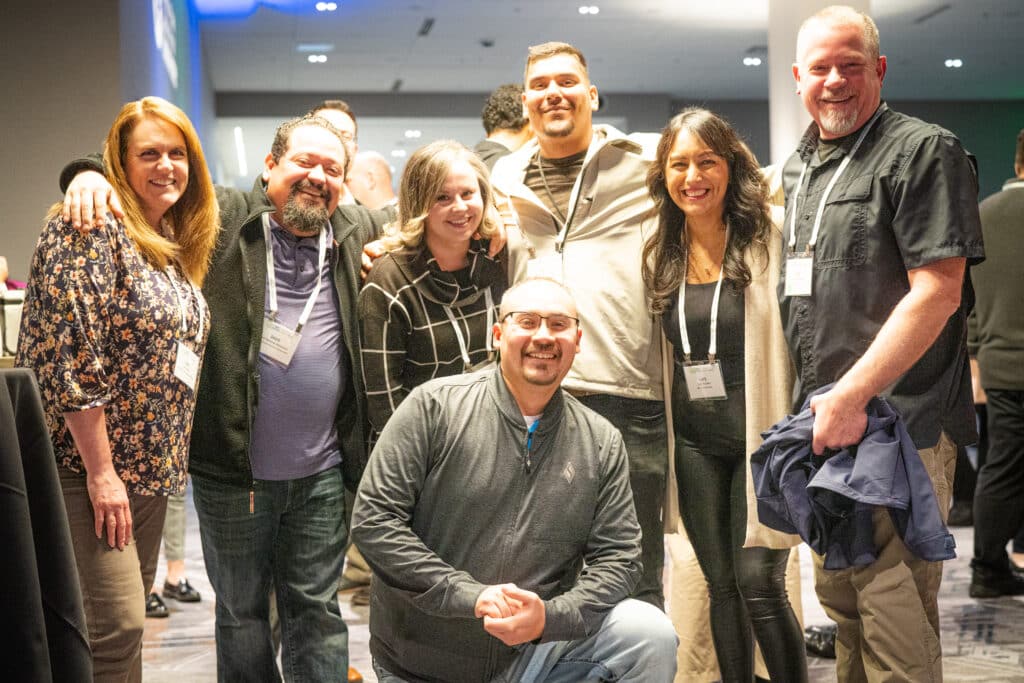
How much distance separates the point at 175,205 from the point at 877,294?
165 cm

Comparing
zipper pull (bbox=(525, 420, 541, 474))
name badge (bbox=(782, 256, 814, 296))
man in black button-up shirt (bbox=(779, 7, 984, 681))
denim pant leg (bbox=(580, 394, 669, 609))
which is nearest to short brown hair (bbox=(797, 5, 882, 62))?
man in black button-up shirt (bbox=(779, 7, 984, 681))

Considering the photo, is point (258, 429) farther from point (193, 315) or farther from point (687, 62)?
point (687, 62)

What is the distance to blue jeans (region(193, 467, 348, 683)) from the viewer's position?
2.68m

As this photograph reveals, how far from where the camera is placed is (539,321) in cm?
240

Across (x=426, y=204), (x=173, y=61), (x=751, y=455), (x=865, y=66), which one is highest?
(x=173, y=61)

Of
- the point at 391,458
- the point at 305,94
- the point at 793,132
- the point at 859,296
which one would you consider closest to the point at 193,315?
the point at 391,458

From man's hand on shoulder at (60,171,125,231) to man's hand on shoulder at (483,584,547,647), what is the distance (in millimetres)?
1160

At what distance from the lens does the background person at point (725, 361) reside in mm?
2641

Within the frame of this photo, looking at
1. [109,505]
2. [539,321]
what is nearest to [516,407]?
[539,321]

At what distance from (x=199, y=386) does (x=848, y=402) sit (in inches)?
61.1

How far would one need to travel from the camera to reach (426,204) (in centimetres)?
274

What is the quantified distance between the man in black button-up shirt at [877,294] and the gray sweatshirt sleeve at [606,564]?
1.44 ft

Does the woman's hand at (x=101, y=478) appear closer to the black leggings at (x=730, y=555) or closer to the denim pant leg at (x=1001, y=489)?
the black leggings at (x=730, y=555)

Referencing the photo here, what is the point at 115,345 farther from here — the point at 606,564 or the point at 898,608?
the point at 898,608
